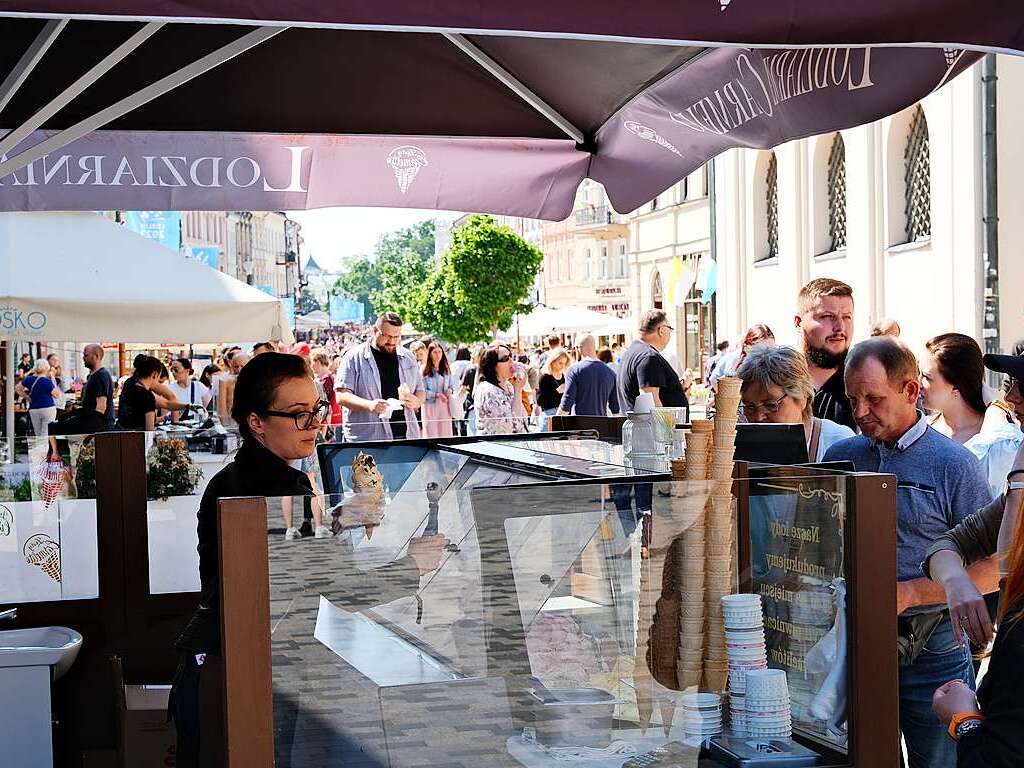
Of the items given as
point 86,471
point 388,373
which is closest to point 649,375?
point 388,373

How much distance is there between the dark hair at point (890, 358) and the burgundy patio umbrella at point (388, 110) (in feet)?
2.17

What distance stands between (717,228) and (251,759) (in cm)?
2676

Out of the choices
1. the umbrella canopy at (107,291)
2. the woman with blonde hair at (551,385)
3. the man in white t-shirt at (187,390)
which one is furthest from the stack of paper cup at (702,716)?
the man in white t-shirt at (187,390)

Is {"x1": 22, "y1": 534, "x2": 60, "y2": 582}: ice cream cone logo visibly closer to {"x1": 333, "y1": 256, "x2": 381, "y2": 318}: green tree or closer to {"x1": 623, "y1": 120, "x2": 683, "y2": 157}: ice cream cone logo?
{"x1": 623, "y1": 120, "x2": 683, "y2": 157}: ice cream cone logo

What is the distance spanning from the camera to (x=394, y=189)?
6.08 meters

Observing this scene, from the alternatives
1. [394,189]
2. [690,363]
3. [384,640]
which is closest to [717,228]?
[690,363]

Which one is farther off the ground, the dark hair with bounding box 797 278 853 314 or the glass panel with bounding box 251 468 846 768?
the dark hair with bounding box 797 278 853 314

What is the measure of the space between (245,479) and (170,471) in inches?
77.1

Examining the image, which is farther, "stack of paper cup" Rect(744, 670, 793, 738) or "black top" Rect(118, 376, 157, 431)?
"black top" Rect(118, 376, 157, 431)

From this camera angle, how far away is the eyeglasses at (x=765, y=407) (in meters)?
4.46

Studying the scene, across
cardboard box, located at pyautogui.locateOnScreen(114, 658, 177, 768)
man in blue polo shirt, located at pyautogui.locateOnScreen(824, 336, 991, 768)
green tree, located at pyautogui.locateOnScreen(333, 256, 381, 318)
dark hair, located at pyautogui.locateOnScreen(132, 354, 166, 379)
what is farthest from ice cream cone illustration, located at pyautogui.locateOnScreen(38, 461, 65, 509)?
green tree, located at pyautogui.locateOnScreen(333, 256, 381, 318)

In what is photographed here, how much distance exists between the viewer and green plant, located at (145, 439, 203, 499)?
4988 mm

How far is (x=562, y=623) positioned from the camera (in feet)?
8.39

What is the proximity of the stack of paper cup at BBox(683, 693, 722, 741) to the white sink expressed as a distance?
218 centimetres
